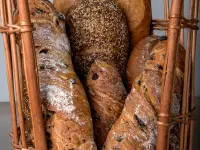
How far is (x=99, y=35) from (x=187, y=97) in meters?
0.30

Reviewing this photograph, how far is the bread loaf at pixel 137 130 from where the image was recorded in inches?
30.3

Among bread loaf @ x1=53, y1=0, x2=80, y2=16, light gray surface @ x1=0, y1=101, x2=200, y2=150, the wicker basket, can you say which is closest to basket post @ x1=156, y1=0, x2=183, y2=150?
the wicker basket

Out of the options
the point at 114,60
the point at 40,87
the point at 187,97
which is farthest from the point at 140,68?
the point at 40,87

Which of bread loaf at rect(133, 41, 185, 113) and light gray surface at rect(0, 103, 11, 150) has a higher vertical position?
bread loaf at rect(133, 41, 185, 113)

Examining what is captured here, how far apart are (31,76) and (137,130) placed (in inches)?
9.9

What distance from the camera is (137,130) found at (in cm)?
77

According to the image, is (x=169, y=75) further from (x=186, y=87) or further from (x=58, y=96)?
(x=58, y=96)

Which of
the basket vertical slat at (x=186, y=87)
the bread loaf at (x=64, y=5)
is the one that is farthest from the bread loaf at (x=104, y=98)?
the bread loaf at (x=64, y=5)

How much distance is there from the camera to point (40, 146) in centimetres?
75

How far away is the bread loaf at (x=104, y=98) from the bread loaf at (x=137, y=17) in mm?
228

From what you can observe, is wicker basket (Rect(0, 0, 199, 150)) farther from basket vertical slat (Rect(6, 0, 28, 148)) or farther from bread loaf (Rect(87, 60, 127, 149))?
bread loaf (Rect(87, 60, 127, 149))

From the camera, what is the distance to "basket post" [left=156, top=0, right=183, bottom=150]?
697 millimetres

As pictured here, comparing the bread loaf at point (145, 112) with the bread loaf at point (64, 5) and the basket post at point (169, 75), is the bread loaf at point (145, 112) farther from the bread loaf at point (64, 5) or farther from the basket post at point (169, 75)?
the bread loaf at point (64, 5)

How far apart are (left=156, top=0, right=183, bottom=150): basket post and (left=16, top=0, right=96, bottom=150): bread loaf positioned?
6.0 inches
